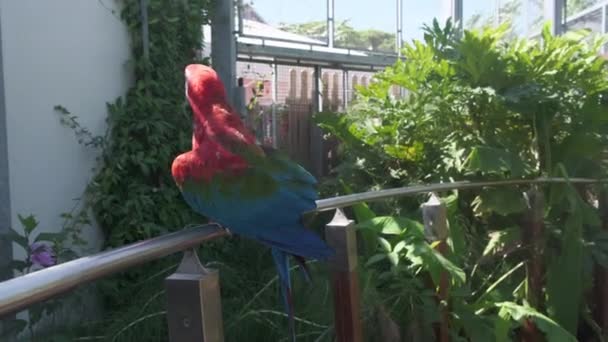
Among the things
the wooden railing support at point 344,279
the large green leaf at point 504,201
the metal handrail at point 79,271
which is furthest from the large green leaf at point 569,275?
the metal handrail at point 79,271

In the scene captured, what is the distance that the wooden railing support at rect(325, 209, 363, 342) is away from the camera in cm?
142

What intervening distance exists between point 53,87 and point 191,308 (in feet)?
7.84

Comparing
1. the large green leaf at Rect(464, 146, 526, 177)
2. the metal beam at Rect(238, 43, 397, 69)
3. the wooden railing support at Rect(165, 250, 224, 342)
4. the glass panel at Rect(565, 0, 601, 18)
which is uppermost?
the glass panel at Rect(565, 0, 601, 18)

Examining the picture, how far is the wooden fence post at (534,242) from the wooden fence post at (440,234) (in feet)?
2.03

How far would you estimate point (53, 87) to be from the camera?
3.00 m

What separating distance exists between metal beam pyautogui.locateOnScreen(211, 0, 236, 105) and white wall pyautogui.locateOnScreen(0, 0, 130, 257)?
914mm

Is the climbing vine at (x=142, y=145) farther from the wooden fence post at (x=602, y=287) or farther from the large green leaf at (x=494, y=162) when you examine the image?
the wooden fence post at (x=602, y=287)

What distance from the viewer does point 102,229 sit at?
3330 mm

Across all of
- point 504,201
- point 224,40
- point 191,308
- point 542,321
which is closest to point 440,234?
point 542,321

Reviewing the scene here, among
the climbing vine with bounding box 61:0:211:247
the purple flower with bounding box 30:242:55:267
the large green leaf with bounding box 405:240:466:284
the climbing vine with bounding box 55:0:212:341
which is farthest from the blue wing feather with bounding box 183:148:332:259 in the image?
the climbing vine with bounding box 61:0:211:247

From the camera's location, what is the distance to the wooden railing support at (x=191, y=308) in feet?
2.96

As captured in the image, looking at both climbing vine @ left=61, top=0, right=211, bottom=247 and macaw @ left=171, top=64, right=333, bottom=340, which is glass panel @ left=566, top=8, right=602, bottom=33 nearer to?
climbing vine @ left=61, top=0, right=211, bottom=247

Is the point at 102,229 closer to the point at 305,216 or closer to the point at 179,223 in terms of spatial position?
the point at 179,223

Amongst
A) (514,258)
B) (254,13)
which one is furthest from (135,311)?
(254,13)
